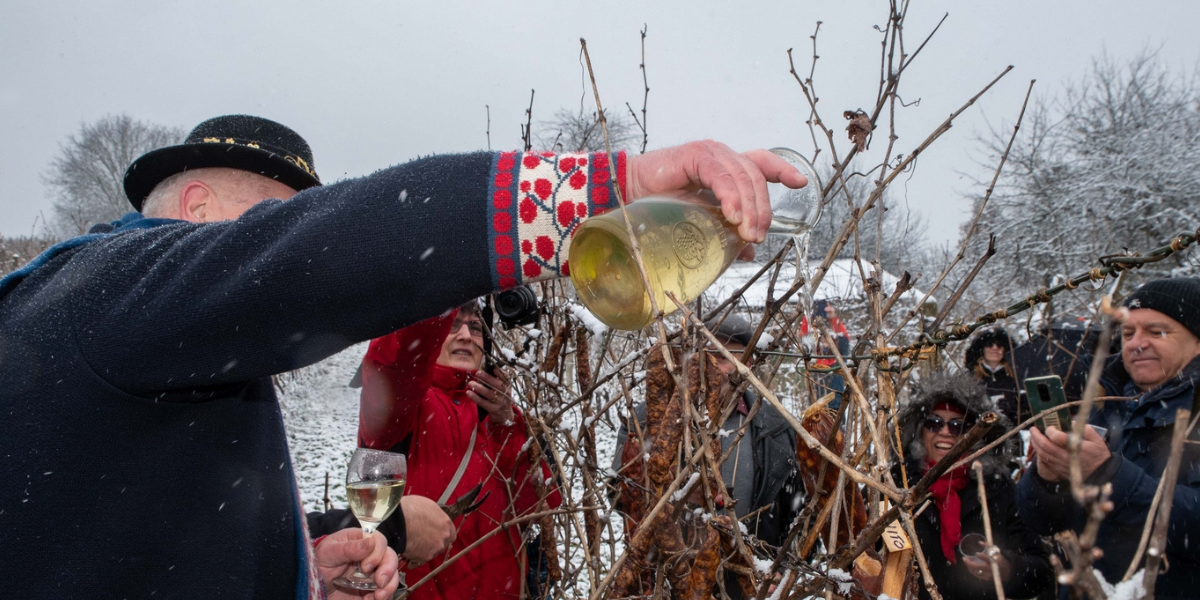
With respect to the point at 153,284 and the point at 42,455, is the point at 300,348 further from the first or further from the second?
the point at 42,455

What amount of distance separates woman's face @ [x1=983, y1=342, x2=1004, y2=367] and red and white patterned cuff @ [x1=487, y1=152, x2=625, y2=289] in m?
5.90

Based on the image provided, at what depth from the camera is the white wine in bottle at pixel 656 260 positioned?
3.62ft

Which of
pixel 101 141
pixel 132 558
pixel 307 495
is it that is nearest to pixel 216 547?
pixel 132 558

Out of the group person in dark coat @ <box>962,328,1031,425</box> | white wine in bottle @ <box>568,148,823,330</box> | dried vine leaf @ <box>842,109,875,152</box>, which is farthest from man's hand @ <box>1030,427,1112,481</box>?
person in dark coat @ <box>962,328,1031,425</box>

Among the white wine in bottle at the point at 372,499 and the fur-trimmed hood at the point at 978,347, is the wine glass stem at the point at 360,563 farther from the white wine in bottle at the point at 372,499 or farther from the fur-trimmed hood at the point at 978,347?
the fur-trimmed hood at the point at 978,347

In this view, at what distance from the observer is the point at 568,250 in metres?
0.98

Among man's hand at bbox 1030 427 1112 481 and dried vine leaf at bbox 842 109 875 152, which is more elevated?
dried vine leaf at bbox 842 109 875 152

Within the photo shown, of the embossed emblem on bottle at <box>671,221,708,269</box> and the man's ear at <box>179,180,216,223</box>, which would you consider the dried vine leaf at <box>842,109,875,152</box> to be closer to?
the embossed emblem on bottle at <box>671,221,708,269</box>

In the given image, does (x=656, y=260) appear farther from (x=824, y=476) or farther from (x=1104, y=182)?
(x=1104, y=182)

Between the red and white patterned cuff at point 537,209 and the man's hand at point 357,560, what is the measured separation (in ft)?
3.10

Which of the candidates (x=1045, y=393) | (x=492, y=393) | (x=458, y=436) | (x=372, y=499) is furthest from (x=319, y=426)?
(x=1045, y=393)

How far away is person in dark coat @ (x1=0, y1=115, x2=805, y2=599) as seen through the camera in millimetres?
947

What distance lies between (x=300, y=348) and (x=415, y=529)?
1.12m

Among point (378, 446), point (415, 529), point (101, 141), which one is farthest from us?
point (101, 141)
